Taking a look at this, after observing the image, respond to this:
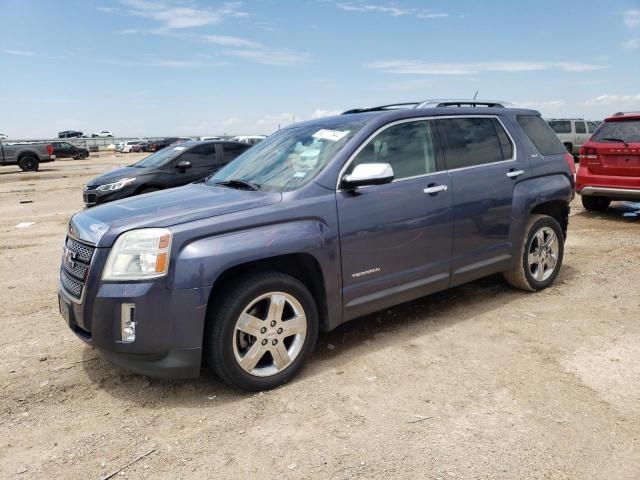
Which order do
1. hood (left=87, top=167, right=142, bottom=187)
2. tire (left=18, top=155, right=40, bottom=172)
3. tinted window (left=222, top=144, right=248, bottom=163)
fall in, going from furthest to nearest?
tire (left=18, top=155, right=40, bottom=172) < tinted window (left=222, top=144, right=248, bottom=163) < hood (left=87, top=167, right=142, bottom=187)

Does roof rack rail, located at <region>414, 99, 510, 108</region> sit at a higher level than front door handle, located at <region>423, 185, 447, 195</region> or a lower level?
higher

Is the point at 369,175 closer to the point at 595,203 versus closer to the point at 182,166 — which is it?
the point at 182,166

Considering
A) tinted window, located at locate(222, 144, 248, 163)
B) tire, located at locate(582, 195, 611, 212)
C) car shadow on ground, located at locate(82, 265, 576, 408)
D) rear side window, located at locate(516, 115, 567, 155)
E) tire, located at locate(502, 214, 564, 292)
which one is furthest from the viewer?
tinted window, located at locate(222, 144, 248, 163)

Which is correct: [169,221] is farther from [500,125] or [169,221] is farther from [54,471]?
[500,125]

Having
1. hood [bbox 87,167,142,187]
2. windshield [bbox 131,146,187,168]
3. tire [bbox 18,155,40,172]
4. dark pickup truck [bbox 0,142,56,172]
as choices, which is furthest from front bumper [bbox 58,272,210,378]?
tire [bbox 18,155,40,172]

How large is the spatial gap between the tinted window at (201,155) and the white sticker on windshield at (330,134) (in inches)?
266

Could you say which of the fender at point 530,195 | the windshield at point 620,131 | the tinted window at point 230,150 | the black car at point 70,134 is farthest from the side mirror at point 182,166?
the black car at point 70,134

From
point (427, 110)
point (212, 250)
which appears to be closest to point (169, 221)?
point (212, 250)

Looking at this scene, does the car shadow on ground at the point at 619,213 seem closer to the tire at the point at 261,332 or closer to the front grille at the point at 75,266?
the tire at the point at 261,332

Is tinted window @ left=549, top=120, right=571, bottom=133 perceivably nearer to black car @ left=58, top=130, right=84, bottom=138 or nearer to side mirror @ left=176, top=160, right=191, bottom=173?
side mirror @ left=176, top=160, right=191, bottom=173

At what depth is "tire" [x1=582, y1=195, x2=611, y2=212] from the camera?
32.5 feet

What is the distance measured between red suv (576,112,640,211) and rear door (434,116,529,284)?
4.62m

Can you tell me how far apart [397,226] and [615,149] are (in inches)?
255

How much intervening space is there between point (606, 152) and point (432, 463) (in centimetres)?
782
